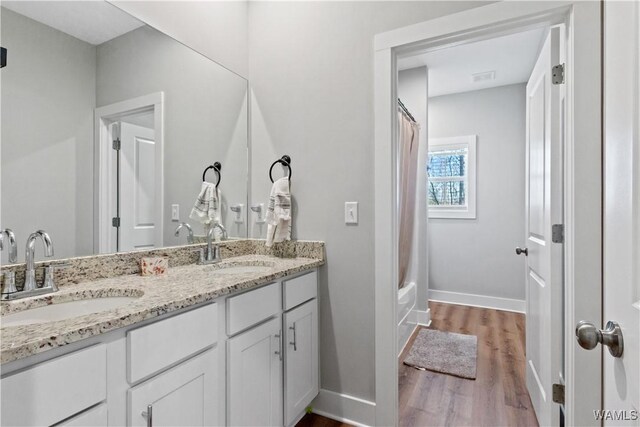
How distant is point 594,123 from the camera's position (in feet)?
4.07

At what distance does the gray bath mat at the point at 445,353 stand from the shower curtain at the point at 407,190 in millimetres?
547

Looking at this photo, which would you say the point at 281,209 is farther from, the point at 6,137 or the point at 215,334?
the point at 6,137

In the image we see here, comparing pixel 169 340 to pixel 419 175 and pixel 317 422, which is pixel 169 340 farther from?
pixel 419 175

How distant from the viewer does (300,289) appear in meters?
1.66

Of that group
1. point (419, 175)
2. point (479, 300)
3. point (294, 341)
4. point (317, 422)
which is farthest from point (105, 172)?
point (479, 300)

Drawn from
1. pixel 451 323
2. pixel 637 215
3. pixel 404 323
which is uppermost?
pixel 637 215

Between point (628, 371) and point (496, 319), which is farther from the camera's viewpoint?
point (496, 319)

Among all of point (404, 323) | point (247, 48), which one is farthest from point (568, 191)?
point (247, 48)

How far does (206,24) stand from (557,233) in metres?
2.14

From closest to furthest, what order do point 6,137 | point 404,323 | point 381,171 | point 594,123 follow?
point 6,137, point 594,123, point 381,171, point 404,323

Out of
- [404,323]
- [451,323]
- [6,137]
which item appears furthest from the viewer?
[451,323]

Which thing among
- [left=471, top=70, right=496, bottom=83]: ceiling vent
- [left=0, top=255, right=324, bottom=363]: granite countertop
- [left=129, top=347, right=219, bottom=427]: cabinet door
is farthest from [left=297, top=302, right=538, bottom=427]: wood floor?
[left=471, top=70, right=496, bottom=83]: ceiling vent

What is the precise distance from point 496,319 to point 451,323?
0.52 metres

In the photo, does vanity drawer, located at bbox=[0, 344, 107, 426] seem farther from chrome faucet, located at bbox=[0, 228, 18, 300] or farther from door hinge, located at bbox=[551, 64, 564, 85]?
door hinge, located at bbox=[551, 64, 564, 85]
